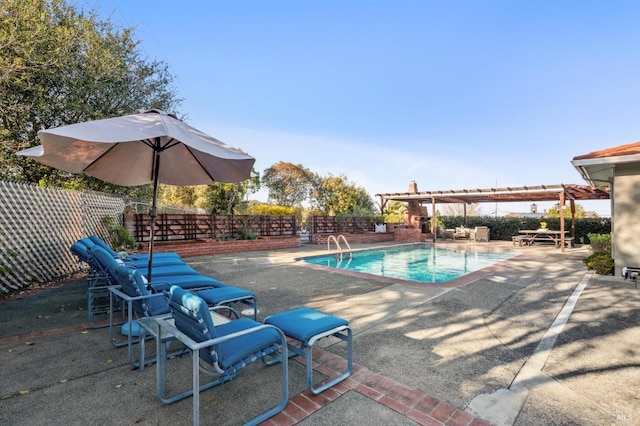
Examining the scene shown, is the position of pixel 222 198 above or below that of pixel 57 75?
below

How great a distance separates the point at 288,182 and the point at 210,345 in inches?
1223

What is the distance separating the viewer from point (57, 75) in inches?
336

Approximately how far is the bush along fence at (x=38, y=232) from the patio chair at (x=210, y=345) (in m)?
5.53

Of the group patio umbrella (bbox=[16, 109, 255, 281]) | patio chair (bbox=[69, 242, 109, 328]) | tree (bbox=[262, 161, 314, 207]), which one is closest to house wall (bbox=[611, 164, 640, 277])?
patio umbrella (bbox=[16, 109, 255, 281])

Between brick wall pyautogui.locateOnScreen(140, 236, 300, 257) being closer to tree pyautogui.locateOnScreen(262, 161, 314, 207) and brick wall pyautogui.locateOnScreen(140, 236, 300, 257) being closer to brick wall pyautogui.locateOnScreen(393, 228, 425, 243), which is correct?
brick wall pyautogui.locateOnScreen(393, 228, 425, 243)

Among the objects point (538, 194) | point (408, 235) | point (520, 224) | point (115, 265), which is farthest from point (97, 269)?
point (520, 224)

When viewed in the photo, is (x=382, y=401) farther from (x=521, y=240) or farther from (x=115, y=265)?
(x=521, y=240)

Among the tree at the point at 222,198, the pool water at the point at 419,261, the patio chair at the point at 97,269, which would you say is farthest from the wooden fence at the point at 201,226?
the patio chair at the point at 97,269

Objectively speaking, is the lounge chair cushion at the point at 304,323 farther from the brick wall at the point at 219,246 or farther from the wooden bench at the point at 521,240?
the wooden bench at the point at 521,240

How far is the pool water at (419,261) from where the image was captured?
406 inches

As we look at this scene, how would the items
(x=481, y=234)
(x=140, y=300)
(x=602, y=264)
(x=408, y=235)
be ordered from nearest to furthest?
(x=140, y=300) < (x=602, y=264) < (x=481, y=234) < (x=408, y=235)

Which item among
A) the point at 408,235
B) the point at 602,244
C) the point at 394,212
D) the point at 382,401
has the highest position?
the point at 394,212

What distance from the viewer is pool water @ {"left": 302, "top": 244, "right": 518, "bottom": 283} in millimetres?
10320

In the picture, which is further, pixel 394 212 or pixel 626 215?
pixel 394 212
